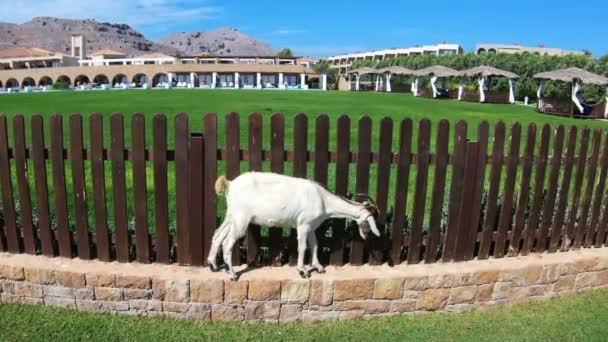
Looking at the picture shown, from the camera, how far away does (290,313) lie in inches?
156

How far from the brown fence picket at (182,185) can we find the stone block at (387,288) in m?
1.57

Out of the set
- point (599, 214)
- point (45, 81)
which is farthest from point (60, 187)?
point (45, 81)

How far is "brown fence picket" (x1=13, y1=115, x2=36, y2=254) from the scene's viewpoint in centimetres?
414

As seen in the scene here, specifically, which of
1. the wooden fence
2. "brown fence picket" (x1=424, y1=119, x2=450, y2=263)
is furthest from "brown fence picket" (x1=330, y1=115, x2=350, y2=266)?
"brown fence picket" (x1=424, y1=119, x2=450, y2=263)

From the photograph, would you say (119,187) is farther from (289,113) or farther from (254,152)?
(289,113)

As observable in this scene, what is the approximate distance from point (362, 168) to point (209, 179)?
127 cm

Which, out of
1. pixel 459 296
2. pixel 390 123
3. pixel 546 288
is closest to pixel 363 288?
pixel 459 296

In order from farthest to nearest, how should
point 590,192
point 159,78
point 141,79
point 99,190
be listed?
point 141,79 < point 159,78 < point 590,192 < point 99,190

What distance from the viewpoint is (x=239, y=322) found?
396 centimetres

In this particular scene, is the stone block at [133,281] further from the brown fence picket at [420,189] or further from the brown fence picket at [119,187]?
the brown fence picket at [420,189]

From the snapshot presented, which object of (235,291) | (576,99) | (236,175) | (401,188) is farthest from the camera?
(576,99)

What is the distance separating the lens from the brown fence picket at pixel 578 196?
481 cm

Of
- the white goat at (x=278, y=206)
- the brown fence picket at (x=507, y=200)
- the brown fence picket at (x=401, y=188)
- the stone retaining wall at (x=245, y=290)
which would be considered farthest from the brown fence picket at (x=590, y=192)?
the white goat at (x=278, y=206)

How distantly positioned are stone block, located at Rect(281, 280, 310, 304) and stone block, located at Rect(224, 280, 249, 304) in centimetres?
30
